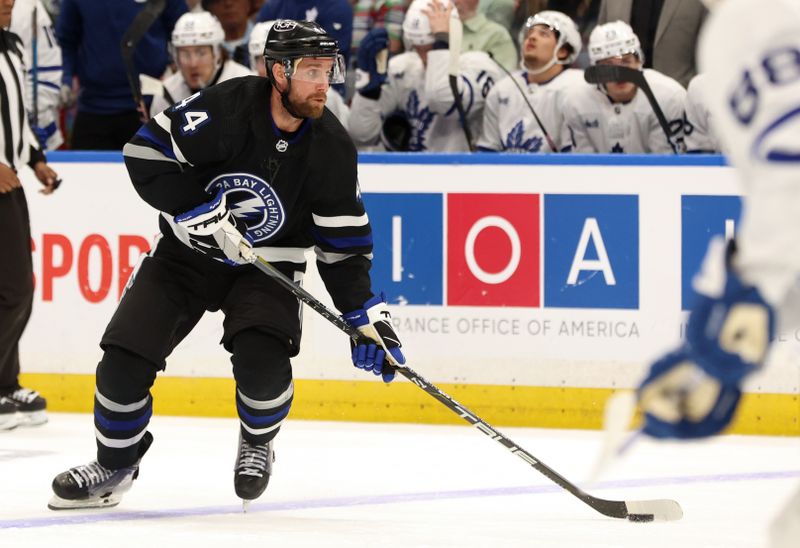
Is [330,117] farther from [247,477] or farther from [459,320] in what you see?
[459,320]

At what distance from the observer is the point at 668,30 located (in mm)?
5996

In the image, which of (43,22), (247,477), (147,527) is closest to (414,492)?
(247,477)

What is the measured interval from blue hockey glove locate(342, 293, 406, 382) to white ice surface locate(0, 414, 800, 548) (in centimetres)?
38

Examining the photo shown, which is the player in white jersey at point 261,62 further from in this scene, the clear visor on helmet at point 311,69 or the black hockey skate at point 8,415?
the clear visor on helmet at point 311,69

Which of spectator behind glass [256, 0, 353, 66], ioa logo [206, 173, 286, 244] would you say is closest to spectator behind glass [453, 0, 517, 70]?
spectator behind glass [256, 0, 353, 66]

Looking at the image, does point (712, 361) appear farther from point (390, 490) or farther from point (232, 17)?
point (232, 17)

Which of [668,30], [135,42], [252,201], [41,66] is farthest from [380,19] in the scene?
[252,201]

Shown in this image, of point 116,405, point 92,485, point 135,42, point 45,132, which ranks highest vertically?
point 135,42

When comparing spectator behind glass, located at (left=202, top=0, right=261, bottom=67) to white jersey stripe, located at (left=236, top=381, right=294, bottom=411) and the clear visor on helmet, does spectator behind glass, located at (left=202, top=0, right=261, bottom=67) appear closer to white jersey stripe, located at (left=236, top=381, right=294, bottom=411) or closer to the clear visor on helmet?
the clear visor on helmet

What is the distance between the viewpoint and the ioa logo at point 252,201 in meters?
3.91

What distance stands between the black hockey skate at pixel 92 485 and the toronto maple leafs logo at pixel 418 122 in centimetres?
236

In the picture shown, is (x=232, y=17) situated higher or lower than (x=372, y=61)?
higher

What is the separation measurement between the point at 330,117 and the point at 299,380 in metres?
1.77

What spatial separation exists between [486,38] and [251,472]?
9.14 feet
